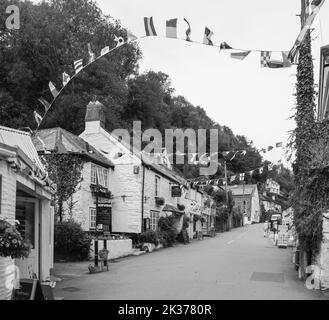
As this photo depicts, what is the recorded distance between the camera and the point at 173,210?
32.9m

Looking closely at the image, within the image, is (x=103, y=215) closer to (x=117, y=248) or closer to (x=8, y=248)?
(x=117, y=248)

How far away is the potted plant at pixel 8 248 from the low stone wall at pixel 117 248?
13.0m

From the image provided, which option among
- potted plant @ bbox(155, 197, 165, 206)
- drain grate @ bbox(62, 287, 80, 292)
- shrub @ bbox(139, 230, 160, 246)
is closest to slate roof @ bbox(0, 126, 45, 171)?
drain grate @ bbox(62, 287, 80, 292)

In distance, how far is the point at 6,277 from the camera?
342 inches

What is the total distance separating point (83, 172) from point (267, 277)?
12325 millimetres

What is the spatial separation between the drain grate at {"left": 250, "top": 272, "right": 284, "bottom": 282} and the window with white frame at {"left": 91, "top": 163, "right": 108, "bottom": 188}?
1214 cm

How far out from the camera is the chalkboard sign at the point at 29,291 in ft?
26.8

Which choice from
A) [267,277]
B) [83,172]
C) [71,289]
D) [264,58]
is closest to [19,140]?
[71,289]

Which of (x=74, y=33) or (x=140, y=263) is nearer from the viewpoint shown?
(x=140, y=263)

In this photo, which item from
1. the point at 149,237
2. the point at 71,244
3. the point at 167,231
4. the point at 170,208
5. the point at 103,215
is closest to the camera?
the point at 103,215

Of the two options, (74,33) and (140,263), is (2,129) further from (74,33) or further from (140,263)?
(74,33)

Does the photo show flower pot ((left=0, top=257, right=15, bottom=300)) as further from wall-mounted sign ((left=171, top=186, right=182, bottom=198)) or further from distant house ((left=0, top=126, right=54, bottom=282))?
wall-mounted sign ((left=171, top=186, right=182, bottom=198))
